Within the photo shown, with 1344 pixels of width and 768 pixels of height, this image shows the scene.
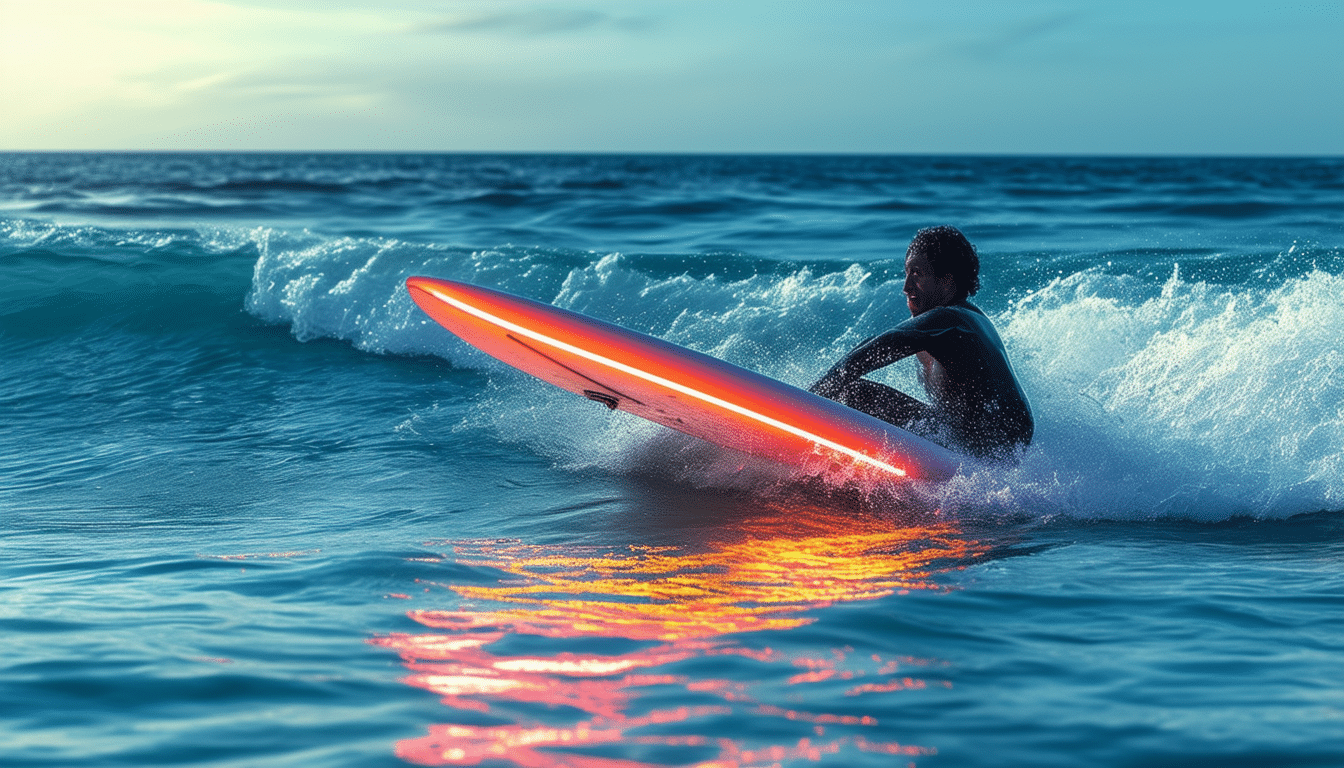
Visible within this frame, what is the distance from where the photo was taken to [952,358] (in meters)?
4.62

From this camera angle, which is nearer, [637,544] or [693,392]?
[637,544]

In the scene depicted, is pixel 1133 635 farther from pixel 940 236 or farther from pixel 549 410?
pixel 549 410

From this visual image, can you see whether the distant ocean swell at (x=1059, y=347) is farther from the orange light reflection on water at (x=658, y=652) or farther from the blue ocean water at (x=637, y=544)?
the orange light reflection on water at (x=658, y=652)

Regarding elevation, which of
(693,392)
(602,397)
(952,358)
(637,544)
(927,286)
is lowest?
(637,544)

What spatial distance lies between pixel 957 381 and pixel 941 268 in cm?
46

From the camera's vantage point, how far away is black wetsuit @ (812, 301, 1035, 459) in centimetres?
462

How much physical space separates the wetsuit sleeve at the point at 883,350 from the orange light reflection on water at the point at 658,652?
2.19 feet

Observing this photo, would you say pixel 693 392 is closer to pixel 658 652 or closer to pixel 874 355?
pixel 874 355

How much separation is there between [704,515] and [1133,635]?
81.7 inches

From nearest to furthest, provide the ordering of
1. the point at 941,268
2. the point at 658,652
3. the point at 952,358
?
the point at 658,652, the point at 952,358, the point at 941,268

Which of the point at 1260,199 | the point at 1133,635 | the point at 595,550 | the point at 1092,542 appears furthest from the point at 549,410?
the point at 1260,199

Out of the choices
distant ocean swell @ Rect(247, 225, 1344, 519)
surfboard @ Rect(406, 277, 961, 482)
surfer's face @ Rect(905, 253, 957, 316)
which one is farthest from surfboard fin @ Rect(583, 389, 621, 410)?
surfer's face @ Rect(905, 253, 957, 316)

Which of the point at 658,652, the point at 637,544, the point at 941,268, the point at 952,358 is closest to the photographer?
the point at 658,652

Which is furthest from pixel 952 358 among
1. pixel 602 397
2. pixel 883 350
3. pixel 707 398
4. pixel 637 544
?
pixel 602 397
